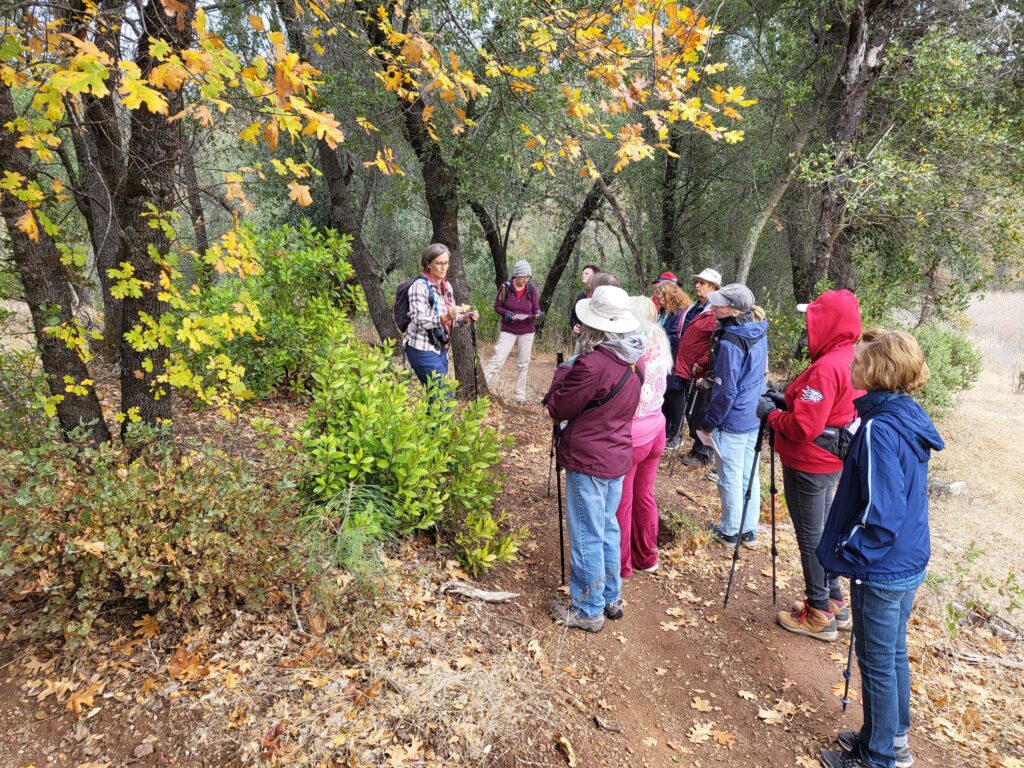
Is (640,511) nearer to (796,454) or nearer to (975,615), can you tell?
(796,454)

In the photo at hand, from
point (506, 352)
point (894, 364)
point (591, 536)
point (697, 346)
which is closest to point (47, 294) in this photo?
point (591, 536)

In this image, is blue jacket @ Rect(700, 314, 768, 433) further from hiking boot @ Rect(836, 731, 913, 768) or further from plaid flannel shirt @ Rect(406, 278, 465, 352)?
plaid flannel shirt @ Rect(406, 278, 465, 352)

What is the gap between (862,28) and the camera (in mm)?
7750

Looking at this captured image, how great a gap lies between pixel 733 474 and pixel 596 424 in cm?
194

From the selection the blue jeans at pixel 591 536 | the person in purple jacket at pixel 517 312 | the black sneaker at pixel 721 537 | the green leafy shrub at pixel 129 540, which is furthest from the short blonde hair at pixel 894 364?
the person in purple jacket at pixel 517 312

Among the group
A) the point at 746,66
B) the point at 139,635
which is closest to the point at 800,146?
the point at 746,66

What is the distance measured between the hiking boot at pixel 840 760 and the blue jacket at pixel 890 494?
3.18ft

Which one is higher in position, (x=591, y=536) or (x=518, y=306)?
(x=518, y=306)

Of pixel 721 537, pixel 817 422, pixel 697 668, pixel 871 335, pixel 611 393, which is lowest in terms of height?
pixel 697 668

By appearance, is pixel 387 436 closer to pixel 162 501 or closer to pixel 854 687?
pixel 162 501

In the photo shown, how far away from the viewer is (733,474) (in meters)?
4.55

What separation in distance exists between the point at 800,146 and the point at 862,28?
1.58 meters

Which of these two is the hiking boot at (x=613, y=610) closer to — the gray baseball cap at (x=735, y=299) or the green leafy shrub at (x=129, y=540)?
the green leafy shrub at (x=129, y=540)

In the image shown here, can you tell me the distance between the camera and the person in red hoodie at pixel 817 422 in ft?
10.8
